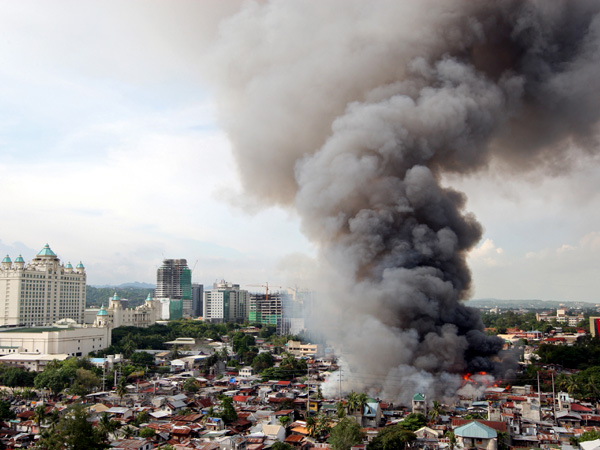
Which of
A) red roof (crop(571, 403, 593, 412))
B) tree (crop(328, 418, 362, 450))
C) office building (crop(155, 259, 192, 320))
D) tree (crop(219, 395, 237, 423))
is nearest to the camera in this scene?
tree (crop(328, 418, 362, 450))

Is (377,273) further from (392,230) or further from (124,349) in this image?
(124,349)

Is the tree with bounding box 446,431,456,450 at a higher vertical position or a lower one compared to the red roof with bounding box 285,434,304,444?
higher

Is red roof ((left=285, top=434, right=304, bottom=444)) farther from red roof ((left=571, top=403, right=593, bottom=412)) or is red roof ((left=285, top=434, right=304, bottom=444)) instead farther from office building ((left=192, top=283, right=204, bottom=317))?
office building ((left=192, top=283, right=204, bottom=317))

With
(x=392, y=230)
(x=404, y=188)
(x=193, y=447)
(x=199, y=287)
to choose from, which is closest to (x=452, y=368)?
(x=392, y=230)

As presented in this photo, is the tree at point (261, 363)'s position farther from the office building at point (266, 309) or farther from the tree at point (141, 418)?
the office building at point (266, 309)

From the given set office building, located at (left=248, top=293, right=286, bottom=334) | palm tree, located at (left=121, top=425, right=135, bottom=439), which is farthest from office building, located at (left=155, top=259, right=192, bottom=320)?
palm tree, located at (left=121, top=425, right=135, bottom=439)

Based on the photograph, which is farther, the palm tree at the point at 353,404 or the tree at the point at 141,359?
the tree at the point at 141,359

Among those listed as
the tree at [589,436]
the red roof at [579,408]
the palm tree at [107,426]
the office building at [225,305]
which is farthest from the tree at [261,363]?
the office building at [225,305]
